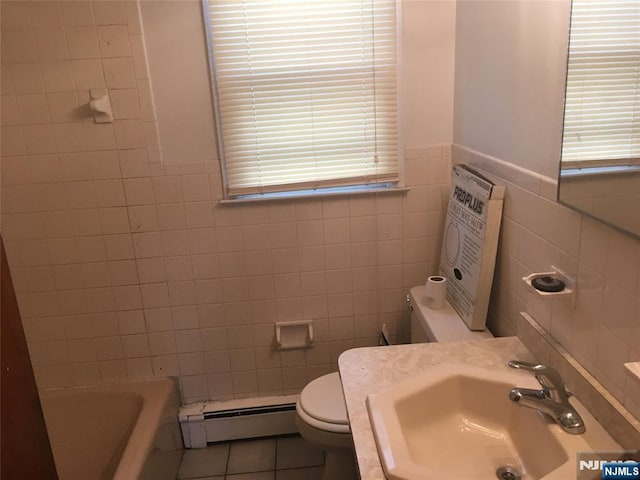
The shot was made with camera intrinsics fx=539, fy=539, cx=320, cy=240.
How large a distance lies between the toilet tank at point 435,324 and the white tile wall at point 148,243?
0.24m

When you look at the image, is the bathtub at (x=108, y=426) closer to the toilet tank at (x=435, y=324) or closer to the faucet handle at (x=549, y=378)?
the toilet tank at (x=435, y=324)

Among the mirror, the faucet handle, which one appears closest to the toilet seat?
the faucet handle

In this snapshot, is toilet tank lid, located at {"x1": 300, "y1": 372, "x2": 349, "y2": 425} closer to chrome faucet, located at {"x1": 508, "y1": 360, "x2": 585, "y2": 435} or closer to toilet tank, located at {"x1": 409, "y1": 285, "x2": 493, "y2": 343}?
toilet tank, located at {"x1": 409, "y1": 285, "x2": 493, "y2": 343}

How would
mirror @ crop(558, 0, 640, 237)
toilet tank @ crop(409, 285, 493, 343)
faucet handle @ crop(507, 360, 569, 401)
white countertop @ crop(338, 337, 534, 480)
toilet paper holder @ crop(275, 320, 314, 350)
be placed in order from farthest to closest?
1. toilet paper holder @ crop(275, 320, 314, 350)
2. toilet tank @ crop(409, 285, 493, 343)
3. white countertop @ crop(338, 337, 534, 480)
4. faucet handle @ crop(507, 360, 569, 401)
5. mirror @ crop(558, 0, 640, 237)

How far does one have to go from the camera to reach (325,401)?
214 cm

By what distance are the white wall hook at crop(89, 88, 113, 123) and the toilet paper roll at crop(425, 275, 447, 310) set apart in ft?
4.88

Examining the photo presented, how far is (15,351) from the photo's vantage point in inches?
32.9

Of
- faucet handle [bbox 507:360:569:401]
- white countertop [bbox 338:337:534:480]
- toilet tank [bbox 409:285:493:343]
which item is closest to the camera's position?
faucet handle [bbox 507:360:569:401]

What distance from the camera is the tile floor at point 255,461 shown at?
7.86 ft

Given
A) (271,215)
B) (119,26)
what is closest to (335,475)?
(271,215)

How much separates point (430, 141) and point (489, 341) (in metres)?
1.01

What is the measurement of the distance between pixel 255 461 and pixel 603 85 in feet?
6.83

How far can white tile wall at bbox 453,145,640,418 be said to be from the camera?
3.90 feet

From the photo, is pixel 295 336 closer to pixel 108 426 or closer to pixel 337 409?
pixel 337 409
